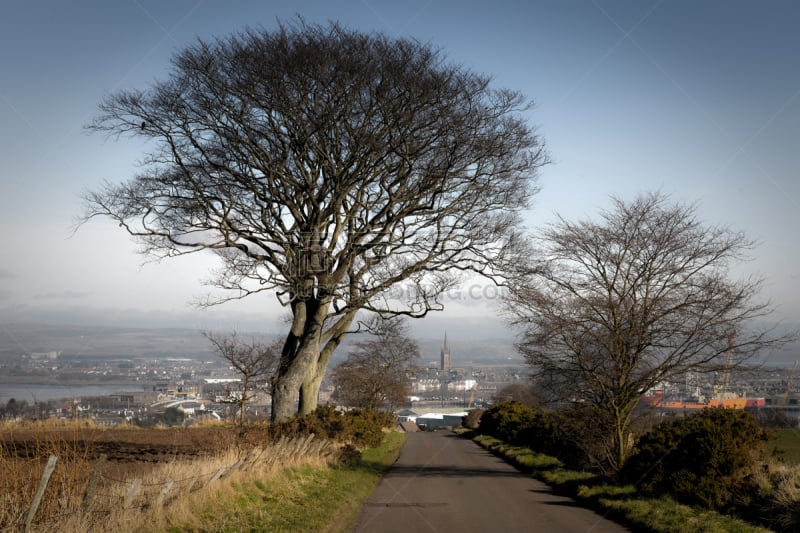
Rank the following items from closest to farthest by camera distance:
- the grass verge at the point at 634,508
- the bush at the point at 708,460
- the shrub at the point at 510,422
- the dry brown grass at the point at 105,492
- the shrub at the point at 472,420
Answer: the dry brown grass at the point at 105,492
the grass verge at the point at 634,508
the bush at the point at 708,460
the shrub at the point at 510,422
the shrub at the point at 472,420

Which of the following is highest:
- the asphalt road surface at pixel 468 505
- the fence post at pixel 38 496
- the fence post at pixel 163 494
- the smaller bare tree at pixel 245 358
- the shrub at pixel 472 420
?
the smaller bare tree at pixel 245 358

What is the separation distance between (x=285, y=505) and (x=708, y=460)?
28.7 feet

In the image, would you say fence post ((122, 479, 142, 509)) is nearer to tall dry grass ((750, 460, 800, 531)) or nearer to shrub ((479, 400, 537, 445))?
tall dry grass ((750, 460, 800, 531))

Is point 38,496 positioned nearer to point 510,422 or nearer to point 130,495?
point 130,495

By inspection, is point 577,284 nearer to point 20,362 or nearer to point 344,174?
point 344,174

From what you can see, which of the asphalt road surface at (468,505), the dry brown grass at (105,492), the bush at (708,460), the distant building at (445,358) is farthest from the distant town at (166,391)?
the distant building at (445,358)

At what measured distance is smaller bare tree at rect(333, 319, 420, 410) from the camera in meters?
52.5

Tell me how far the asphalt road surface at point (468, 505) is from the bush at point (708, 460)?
203 cm

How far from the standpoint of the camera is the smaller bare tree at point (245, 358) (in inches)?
1005

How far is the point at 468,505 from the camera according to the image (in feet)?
45.0

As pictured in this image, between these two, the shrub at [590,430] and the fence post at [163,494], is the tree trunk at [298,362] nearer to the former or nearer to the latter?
the shrub at [590,430]

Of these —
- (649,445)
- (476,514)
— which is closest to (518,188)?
(649,445)

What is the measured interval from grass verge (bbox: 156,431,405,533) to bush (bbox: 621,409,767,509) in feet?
21.4

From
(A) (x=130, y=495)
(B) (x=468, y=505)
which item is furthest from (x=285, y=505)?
(B) (x=468, y=505)
